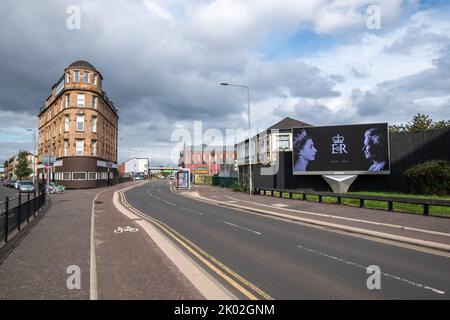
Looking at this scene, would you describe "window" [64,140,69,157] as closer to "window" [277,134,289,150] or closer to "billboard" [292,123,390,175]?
"window" [277,134,289,150]

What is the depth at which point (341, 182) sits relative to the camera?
34125 millimetres

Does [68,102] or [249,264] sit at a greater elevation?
[68,102]

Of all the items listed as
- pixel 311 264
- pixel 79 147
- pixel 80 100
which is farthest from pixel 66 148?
pixel 311 264

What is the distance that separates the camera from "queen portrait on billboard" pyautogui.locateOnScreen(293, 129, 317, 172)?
35.4 m

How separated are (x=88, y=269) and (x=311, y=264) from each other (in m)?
5.49

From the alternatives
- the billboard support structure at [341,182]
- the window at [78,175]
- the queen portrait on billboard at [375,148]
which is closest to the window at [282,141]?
the billboard support structure at [341,182]

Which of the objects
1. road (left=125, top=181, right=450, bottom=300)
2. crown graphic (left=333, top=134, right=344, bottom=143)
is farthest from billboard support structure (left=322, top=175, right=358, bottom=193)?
road (left=125, top=181, right=450, bottom=300)

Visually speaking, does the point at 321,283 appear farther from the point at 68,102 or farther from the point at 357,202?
the point at 68,102

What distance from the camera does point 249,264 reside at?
27.3 feet

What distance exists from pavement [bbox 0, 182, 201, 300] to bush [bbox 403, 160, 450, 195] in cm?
2773

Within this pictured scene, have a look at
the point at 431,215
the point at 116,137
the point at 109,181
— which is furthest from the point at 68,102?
the point at 431,215

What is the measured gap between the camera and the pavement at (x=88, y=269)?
616 centimetres

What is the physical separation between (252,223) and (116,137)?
72.0m

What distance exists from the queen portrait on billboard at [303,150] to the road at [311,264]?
22.5 metres
